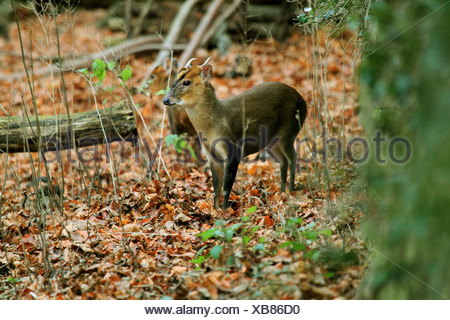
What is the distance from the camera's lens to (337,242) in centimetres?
423

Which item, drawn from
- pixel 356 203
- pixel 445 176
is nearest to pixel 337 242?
Result: pixel 356 203

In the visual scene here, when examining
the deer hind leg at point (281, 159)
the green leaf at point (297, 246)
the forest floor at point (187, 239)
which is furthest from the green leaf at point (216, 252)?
the deer hind leg at point (281, 159)

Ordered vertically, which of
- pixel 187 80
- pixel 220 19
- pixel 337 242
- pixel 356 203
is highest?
pixel 220 19

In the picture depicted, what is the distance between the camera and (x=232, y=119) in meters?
6.31

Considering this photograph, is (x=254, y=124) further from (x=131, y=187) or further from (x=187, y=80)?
(x=131, y=187)

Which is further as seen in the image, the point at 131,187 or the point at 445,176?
the point at 131,187

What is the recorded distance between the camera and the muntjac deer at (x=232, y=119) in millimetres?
6070

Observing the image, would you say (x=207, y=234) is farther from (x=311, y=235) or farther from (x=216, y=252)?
(x=311, y=235)

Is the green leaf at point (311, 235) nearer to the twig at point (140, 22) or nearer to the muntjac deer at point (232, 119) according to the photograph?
the muntjac deer at point (232, 119)

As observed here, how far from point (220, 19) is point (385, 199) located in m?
10.8

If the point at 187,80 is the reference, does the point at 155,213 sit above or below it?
below


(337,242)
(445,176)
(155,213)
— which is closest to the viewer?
(445,176)

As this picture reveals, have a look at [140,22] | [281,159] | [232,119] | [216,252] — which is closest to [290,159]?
[281,159]
